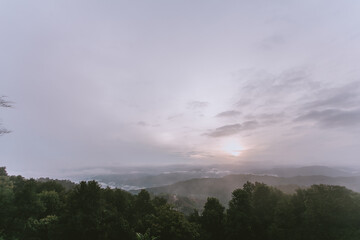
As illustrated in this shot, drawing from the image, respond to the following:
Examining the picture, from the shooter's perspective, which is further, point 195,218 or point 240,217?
point 195,218

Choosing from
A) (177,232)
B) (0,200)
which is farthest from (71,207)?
(177,232)

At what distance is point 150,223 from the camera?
35.4 meters

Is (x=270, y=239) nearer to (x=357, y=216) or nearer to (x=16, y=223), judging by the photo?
(x=357, y=216)

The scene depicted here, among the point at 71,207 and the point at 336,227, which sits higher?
the point at 71,207

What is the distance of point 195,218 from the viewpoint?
49781 millimetres

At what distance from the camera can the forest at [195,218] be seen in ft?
123

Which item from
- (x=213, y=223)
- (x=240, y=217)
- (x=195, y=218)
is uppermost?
(x=240, y=217)

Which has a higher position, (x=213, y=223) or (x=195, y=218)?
(x=195, y=218)

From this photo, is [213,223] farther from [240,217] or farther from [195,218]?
[240,217]

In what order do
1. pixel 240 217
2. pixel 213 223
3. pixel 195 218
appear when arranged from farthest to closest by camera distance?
pixel 195 218, pixel 213 223, pixel 240 217

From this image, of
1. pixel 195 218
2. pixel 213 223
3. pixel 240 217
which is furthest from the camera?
pixel 195 218

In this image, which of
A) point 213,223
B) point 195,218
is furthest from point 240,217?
point 195,218

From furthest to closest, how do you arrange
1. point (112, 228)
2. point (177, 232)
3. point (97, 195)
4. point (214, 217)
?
point (214, 217) < point (97, 195) < point (112, 228) < point (177, 232)

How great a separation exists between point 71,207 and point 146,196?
19688 mm
